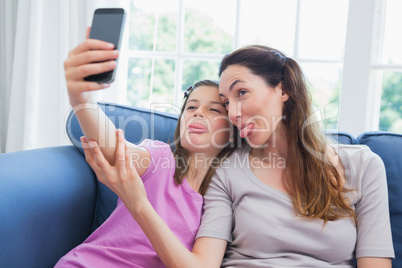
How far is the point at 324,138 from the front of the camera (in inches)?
48.3

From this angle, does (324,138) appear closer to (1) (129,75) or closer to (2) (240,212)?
(2) (240,212)

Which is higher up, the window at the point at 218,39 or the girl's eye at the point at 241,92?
the window at the point at 218,39

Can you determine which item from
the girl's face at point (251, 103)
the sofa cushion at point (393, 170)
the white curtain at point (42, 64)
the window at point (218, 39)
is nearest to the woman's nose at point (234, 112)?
the girl's face at point (251, 103)

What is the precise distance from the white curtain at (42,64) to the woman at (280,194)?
3.79 feet

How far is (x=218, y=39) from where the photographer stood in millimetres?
2207

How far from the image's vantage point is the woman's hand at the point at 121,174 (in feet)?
3.05

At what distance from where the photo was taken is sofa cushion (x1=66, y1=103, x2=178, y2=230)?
1.42 m

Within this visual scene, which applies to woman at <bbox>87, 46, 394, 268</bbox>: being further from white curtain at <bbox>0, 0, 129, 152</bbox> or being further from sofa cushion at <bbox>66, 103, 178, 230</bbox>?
white curtain at <bbox>0, 0, 129, 152</bbox>

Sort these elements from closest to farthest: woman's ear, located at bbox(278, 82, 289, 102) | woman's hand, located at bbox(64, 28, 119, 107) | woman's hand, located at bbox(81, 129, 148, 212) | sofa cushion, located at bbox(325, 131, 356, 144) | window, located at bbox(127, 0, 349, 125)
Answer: woman's hand, located at bbox(64, 28, 119, 107), woman's hand, located at bbox(81, 129, 148, 212), woman's ear, located at bbox(278, 82, 289, 102), sofa cushion, located at bbox(325, 131, 356, 144), window, located at bbox(127, 0, 349, 125)

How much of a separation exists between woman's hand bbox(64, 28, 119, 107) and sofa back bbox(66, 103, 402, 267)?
2.02ft

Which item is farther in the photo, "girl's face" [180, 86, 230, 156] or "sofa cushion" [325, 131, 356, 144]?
"sofa cushion" [325, 131, 356, 144]

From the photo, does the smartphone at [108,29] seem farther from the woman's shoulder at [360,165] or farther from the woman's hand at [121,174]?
the woman's shoulder at [360,165]

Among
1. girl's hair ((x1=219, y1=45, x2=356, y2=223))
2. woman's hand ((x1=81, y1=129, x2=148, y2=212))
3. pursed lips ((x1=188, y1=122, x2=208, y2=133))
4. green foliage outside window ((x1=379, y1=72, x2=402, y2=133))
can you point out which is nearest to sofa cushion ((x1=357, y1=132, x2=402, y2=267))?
girl's hair ((x1=219, y1=45, x2=356, y2=223))

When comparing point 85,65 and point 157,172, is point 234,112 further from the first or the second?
point 85,65
